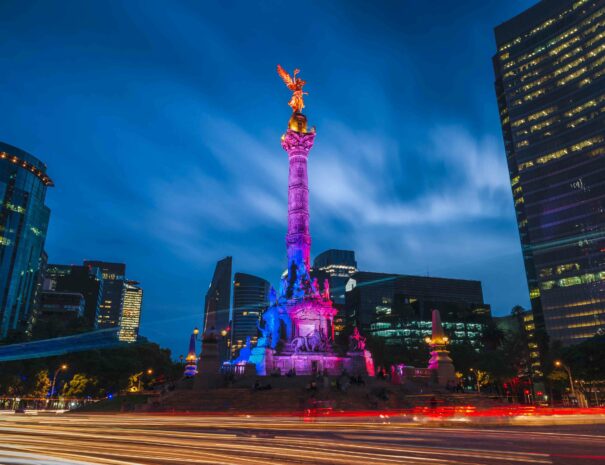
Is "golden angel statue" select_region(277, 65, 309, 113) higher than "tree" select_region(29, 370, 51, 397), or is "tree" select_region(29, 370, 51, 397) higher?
"golden angel statue" select_region(277, 65, 309, 113)

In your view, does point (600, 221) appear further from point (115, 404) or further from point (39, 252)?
point (39, 252)

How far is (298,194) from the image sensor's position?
5294cm

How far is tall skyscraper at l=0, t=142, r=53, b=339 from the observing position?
85688 millimetres

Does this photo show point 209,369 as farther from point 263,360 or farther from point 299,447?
point 299,447

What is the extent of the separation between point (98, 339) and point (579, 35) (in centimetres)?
11041

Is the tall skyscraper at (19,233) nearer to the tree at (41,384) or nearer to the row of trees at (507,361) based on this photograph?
the tree at (41,384)

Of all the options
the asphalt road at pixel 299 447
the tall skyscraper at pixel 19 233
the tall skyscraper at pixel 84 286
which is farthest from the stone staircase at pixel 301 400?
the tall skyscraper at pixel 84 286

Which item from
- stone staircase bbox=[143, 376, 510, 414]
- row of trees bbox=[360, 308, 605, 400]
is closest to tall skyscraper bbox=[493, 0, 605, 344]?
row of trees bbox=[360, 308, 605, 400]

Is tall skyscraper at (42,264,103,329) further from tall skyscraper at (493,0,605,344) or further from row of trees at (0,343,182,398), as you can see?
tall skyscraper at (493,0,605,344)

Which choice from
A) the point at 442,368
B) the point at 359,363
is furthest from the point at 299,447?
the point at 359,363

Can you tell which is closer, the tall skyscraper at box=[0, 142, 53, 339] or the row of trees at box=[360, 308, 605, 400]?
the row of trees at box=[360, 308, 605, 400]

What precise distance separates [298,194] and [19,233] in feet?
217

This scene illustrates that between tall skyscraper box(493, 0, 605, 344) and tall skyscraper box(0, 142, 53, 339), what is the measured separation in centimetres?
10073

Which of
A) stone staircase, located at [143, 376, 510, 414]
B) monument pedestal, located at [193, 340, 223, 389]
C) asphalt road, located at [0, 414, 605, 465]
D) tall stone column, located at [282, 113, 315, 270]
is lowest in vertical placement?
asphalt road, located at [0, 414, 605, 465]
